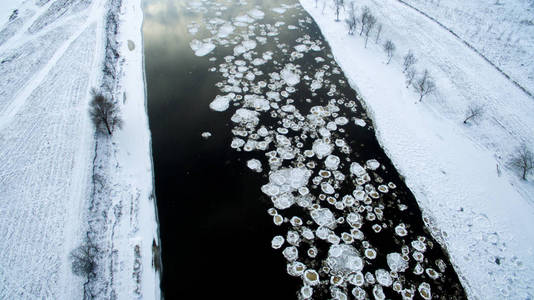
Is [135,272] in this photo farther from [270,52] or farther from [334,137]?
[270,52]

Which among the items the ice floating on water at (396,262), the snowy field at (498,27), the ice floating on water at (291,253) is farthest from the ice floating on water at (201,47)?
the snowy field at (498,27)

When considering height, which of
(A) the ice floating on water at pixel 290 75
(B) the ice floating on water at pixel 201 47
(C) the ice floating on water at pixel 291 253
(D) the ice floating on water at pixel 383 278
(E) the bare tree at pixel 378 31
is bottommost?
(D) the ice floating on water at pixel 383 278

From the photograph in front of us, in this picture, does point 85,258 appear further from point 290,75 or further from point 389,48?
point 389,48

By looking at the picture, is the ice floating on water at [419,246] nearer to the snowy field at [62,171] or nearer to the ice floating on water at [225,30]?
the snowy field at [62,171]

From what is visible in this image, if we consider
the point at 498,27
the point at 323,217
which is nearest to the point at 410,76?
the point at 498,27

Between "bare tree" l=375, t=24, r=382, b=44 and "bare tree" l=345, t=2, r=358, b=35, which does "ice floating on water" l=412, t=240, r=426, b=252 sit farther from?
"bare tree" l=345, t=2, r=358, b=35

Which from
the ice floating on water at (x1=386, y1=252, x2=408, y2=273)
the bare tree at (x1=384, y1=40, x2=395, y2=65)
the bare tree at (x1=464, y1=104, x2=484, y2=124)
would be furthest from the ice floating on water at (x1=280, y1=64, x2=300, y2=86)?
the ice floating on water at (x1=386, y1=252, x2=408, y2=273)
